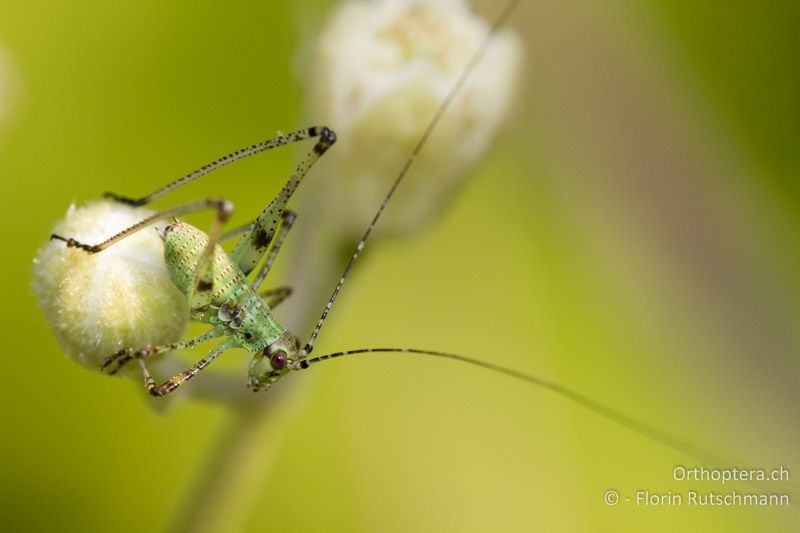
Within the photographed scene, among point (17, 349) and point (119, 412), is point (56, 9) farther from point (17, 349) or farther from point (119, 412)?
point (119, 412)

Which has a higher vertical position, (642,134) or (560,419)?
(642,134)

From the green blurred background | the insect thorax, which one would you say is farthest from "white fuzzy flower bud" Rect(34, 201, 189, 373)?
the green blurred background

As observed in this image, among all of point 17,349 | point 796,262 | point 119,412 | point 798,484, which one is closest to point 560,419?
point 798,484

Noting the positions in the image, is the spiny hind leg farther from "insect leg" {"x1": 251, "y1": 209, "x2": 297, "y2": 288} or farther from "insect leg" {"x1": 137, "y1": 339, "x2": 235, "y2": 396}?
"insect leg" {"x1": 251, "y1": 209, "x2": 297, "y2": 288}

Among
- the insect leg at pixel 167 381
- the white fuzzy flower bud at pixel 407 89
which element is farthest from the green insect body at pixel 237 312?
the white fuzzy flower bud at pixel 407 89

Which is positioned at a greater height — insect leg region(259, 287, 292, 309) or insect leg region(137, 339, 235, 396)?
insect leg region(259, 287, 292, 309)

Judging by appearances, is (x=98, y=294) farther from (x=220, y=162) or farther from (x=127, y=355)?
(x=220, y=162)

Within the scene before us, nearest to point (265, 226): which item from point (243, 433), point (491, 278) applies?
point (243, 433)
